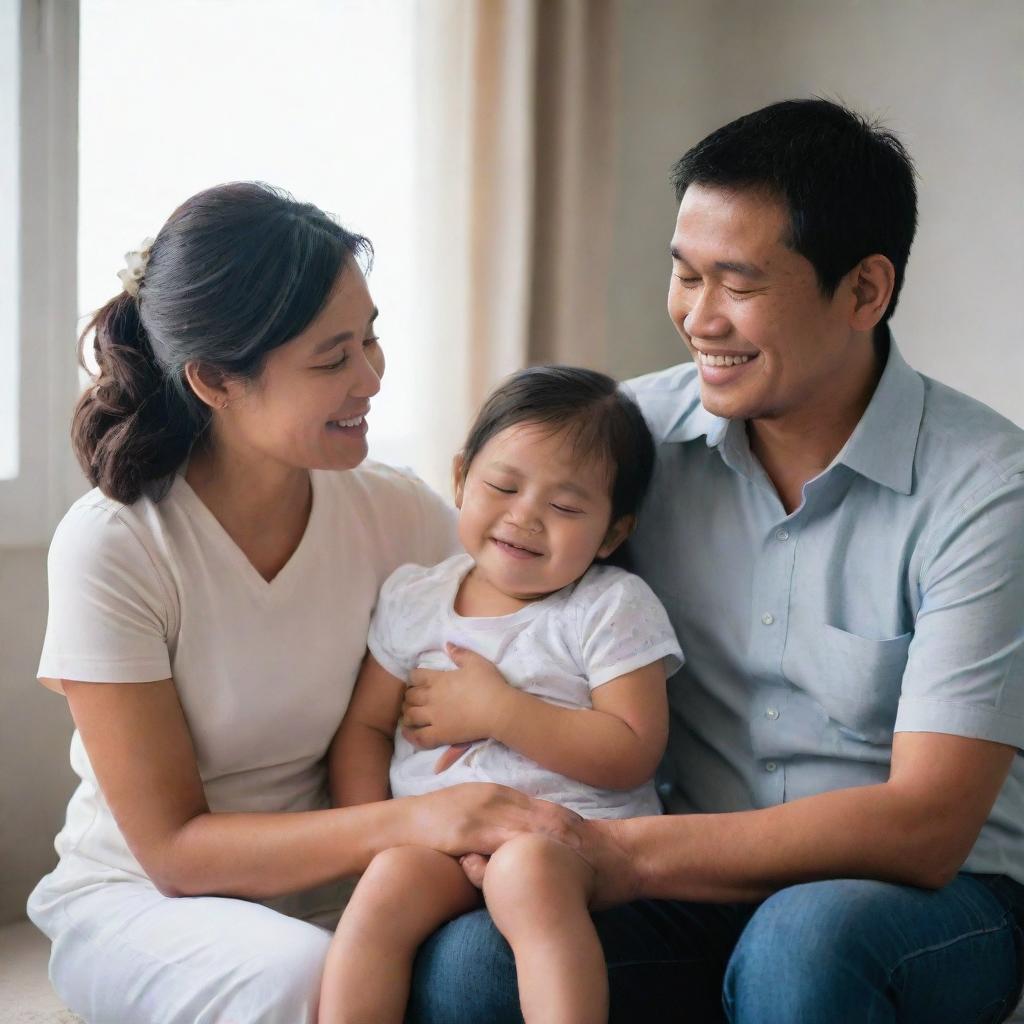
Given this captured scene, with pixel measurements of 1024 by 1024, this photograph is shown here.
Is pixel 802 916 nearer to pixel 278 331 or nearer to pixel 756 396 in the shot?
pixel 756 396

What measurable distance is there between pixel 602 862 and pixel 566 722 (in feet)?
0.65

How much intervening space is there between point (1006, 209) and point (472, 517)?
6.00 feet

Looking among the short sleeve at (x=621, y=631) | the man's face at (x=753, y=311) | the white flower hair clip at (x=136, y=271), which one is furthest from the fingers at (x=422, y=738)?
the white flower hair clip at (x=136, y=271)

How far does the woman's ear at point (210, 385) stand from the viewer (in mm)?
1616

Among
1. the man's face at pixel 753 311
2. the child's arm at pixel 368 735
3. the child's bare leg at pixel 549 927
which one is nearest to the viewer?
the child's bare leg at pixel 549 927

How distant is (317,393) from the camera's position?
1632mm

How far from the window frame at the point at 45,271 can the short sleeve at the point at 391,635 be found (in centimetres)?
91

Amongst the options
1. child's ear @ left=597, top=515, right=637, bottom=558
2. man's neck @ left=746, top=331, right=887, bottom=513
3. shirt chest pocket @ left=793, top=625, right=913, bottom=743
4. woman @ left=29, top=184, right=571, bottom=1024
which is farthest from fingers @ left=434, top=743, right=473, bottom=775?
man's neck @ left=746, top=331, right=887, bottom=513

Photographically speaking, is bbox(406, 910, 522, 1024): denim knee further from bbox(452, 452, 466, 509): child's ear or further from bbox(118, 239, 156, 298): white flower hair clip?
bbox(118, 239, 156, 298): white flower hair clip

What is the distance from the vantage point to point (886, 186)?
166 centimetres

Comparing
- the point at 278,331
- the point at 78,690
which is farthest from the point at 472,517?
the point at 78,690

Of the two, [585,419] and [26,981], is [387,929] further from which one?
[26,981]

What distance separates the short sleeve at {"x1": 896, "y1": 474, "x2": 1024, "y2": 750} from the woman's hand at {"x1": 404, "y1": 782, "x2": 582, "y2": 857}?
Answer: 463 millimetres

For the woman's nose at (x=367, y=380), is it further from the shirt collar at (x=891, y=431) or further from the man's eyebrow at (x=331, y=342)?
the shirt collar at (x=891, y=431)
